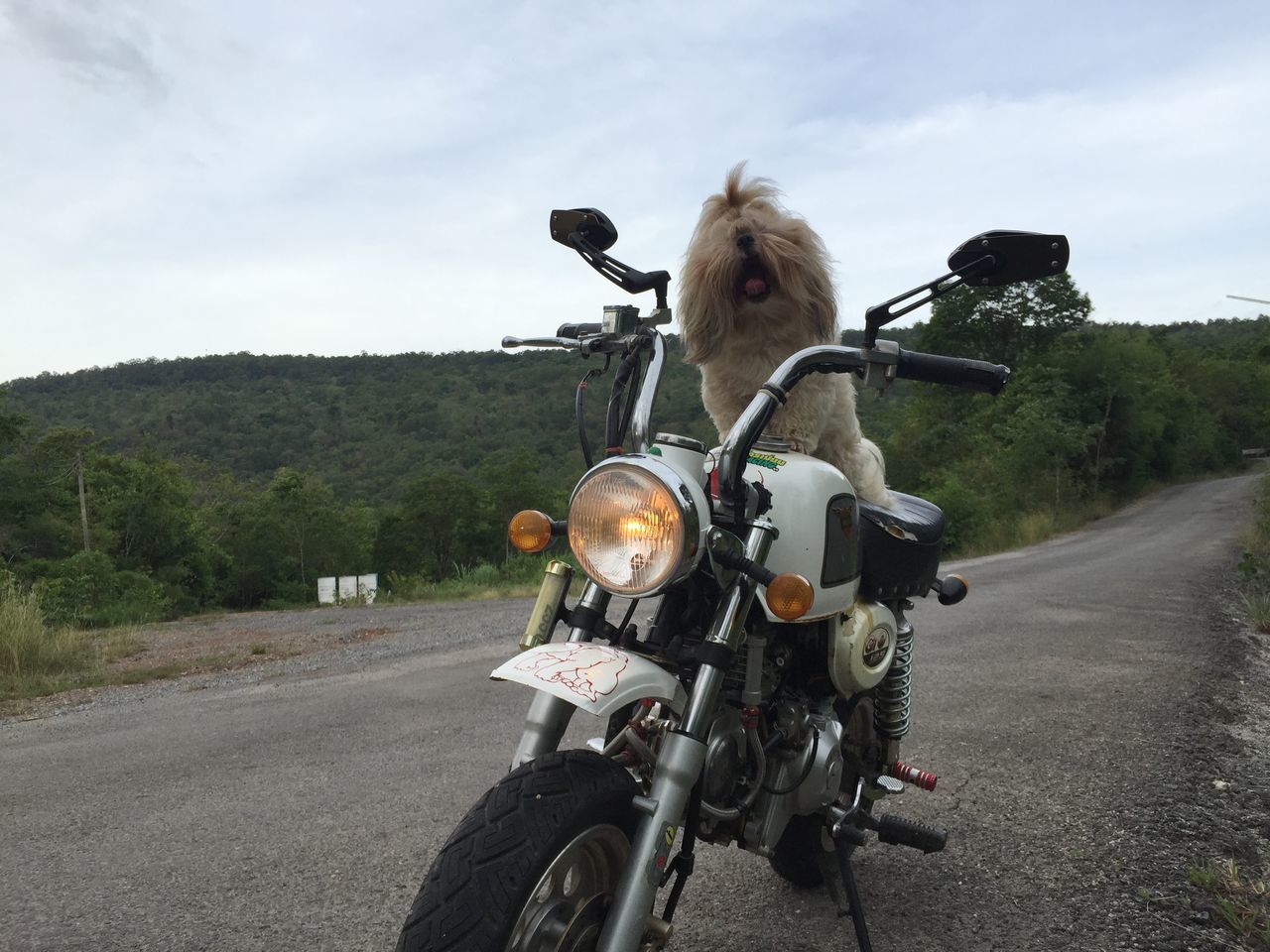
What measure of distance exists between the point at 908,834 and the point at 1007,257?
168cm

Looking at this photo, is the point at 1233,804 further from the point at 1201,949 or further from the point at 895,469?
the point at 895,469

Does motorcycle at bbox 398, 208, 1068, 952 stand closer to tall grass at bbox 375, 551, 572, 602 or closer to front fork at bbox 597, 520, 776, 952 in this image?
front fork at bbox 597, 520, 776, 952

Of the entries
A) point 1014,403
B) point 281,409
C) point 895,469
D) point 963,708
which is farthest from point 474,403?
point 963,708

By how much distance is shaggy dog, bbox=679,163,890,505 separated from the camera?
2.74 m

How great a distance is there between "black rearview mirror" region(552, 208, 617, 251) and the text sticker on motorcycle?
45.7 inches

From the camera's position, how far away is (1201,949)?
8.63 feet

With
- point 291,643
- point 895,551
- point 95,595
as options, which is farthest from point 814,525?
point 95,595

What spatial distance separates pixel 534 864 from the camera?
1.60 meters

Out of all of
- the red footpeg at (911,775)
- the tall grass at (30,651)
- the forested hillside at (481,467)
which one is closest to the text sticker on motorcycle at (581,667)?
the red footpeg at (911,775)

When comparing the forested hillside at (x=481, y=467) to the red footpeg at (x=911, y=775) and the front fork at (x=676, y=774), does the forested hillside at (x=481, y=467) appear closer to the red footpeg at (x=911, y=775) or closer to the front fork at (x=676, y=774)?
the red footpeg at (x=911, y=775)

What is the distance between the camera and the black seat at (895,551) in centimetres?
261

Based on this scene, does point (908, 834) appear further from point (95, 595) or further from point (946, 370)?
point (95, 595)

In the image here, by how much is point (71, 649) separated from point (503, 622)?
3.82m

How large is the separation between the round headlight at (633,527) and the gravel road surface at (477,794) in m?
1.36
